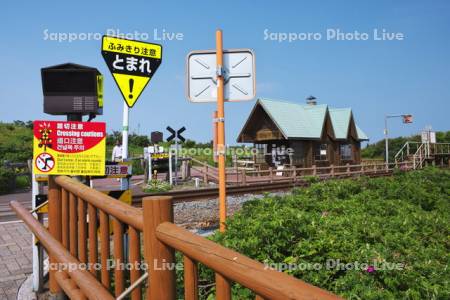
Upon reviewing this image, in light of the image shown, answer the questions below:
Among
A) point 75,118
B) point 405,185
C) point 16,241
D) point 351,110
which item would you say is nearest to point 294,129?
point 351,110

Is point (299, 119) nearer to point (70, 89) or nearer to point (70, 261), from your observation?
point (70, 89)

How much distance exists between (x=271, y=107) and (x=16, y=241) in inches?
886

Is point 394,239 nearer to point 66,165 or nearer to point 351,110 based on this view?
point 66,165

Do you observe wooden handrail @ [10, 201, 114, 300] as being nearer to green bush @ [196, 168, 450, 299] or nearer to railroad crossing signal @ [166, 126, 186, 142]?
green bush @ [196, 168, 450, 299]

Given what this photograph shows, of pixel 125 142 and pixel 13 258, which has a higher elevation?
pixel 125 142

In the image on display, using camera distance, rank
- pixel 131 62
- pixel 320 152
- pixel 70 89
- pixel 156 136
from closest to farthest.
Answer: pixel 70 89 → pixel 131 62 → pixel 156 136 → pixel 320 152

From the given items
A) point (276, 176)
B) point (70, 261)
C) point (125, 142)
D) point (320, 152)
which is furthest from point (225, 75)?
point (320, 152)

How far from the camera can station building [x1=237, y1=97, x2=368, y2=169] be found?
26922 millimetres

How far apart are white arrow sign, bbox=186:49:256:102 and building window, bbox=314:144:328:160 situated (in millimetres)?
25096

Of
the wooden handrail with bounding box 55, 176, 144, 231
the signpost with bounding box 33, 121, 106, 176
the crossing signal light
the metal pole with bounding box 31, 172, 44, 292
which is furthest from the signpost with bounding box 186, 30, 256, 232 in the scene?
the crossing signal light

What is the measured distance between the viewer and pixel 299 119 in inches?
1115

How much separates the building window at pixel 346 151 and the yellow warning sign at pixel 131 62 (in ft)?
99.1

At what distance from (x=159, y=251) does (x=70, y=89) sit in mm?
2766

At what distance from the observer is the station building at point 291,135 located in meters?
26.9
